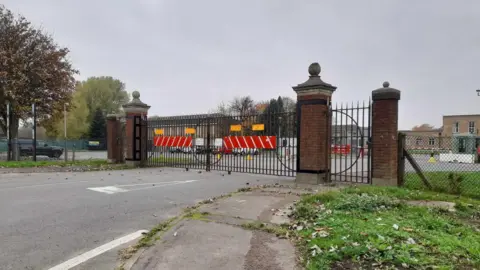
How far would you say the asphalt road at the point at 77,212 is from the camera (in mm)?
4734

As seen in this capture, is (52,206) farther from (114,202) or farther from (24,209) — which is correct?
(114,202)

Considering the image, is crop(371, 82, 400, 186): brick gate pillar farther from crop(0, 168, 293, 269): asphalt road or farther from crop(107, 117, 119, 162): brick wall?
crop(107, 117, 119, 162): brick wall

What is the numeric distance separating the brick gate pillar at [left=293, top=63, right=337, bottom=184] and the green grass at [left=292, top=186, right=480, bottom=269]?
3.72 m

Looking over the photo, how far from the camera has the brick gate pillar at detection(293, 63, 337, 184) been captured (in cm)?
1080

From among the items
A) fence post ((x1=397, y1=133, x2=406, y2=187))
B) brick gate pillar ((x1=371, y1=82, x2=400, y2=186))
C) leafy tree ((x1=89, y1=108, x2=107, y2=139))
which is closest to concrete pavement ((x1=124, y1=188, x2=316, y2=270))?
brick gate pillar ((x1=371, y1=82, x2=400, y2=186))

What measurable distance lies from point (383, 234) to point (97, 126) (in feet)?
204

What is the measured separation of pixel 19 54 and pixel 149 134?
10.6 m

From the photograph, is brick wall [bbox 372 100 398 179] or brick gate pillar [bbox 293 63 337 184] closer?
brick wall [bbox 372 100 398 179]

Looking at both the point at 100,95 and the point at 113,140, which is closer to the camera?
the point at 113,140

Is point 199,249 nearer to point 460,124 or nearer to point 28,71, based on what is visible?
point 28,71

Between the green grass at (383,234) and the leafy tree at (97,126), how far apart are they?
195 feet

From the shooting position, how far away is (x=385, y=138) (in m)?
9.56

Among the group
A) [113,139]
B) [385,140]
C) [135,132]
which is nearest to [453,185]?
[385,140]

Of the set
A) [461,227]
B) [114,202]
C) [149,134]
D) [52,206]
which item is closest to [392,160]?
[461,227]
